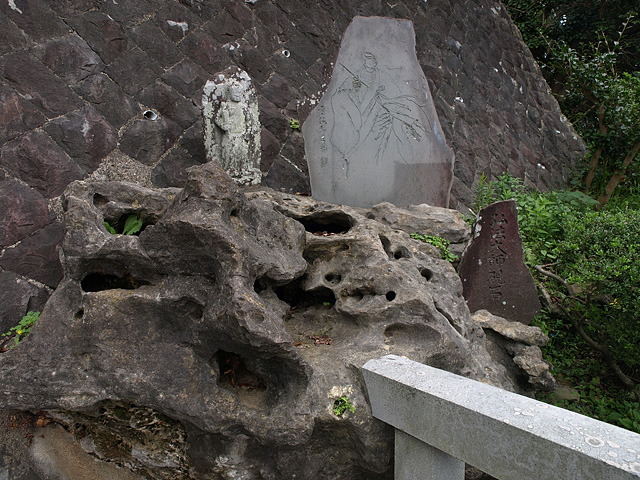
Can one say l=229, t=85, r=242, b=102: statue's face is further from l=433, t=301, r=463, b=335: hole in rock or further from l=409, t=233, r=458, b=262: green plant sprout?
l=433, t=301, r=463, b=335: hole in rock

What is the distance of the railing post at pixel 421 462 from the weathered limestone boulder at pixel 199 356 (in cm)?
9

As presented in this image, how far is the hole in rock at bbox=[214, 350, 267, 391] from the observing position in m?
2.07

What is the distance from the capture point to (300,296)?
2834mm

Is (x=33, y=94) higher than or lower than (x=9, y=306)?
higher

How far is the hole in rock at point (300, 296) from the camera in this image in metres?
2.78

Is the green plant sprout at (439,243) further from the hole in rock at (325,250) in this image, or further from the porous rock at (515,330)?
the hole in rock at (325,250)

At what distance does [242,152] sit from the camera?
12.8 ft

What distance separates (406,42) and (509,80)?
410cm

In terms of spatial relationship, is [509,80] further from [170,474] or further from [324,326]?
[170,474]

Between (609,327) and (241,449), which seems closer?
(241,449)

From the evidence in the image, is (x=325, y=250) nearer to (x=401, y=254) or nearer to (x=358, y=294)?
(x=358, y=294)

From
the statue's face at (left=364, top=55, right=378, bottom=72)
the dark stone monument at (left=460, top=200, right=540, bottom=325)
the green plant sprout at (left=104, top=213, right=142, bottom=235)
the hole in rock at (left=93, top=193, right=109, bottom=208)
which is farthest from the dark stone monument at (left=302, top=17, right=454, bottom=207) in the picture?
the hole in rock at (left=93, top=193, right=109, bottom=208)

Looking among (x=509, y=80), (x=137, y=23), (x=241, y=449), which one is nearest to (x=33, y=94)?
(x=137, y=23)

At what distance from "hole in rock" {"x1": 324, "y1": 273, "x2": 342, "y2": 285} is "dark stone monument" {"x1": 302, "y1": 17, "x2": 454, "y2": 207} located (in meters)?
1.95
